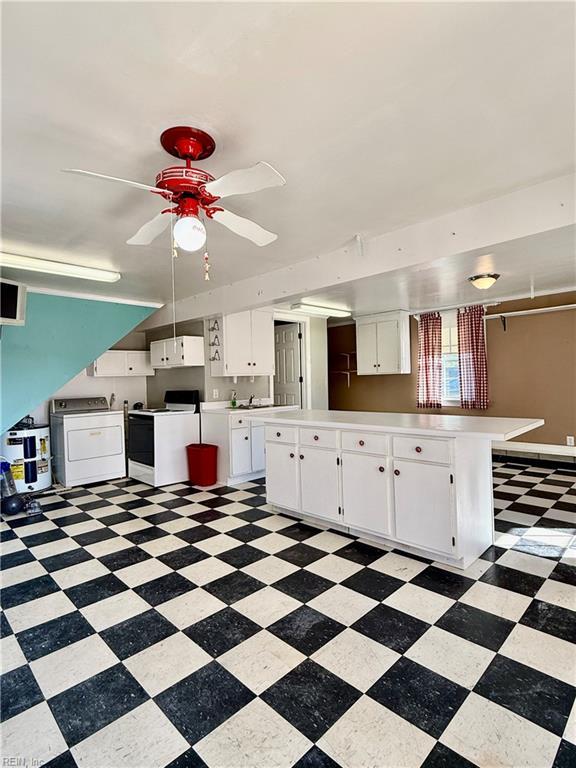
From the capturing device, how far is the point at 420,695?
1.65 m

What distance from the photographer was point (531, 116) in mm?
1750

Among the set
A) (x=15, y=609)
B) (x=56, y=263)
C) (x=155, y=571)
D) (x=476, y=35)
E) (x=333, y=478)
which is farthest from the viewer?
(x=56, y=263)

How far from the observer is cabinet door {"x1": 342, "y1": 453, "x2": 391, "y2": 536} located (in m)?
2.98

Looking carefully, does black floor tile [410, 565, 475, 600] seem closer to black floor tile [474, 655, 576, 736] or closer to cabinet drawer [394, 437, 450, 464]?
black floor tile [474, 655, 576, 736]

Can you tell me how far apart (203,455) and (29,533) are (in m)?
1.86

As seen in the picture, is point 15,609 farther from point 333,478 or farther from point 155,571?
point 333,478

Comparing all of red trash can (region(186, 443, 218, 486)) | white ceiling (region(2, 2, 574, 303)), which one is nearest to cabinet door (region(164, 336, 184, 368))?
red trash can (region(186, 443, 218, 486))

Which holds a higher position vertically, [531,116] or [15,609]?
[531,116]

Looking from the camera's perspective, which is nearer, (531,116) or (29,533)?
(531,116)

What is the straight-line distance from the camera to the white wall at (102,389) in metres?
5.48

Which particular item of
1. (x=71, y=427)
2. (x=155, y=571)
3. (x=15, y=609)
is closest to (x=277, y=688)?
(x=155, y=571)

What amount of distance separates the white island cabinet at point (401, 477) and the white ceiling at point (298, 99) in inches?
59.2

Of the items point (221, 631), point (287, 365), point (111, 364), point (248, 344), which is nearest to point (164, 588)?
point (221, 631)

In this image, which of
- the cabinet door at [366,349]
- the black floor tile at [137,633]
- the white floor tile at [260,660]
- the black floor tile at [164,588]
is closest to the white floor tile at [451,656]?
the white floor tile at [260,660]
